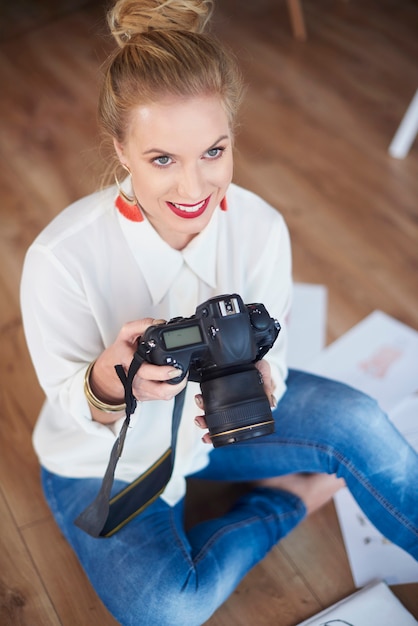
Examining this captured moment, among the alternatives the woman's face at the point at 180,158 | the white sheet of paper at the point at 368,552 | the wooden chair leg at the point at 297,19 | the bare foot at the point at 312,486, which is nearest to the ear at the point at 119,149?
the woman's face at the point at 180,158

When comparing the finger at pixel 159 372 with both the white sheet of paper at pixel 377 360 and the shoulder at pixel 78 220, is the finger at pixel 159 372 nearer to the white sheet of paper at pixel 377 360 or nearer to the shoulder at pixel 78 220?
the shoulder at pixel 78 220

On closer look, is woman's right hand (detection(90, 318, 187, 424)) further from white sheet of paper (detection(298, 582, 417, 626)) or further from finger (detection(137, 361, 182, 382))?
white sheet of paper (detection(298, 582, 417, 626))

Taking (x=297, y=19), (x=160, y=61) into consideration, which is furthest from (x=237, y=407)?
(x=297, y=19)

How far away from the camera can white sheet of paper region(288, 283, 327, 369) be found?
159 cm

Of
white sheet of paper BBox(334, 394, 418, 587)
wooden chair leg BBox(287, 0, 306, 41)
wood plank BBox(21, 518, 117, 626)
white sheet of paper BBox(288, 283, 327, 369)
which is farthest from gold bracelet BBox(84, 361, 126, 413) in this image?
wooden chair leg BBox(287, 0, 306, 41)

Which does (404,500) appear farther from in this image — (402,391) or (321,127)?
(321,127)

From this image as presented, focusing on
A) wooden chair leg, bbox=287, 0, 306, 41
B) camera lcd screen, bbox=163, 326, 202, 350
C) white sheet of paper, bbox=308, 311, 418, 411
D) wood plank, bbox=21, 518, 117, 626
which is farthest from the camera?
wooden chair leg, bbox=287, 0, 306, 41

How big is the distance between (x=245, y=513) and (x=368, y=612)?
0.25 meters

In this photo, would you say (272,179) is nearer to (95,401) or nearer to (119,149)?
(119,149)

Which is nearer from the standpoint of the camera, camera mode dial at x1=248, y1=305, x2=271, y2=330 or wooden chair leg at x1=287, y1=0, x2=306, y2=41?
camera mode dial at x1=248, y1=305, x2=271, y2=330

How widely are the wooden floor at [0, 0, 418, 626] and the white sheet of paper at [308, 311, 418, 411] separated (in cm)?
4

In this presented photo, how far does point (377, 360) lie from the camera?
157cm

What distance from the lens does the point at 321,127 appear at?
87.8 inches

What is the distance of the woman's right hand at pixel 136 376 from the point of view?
87cm
